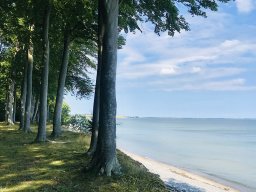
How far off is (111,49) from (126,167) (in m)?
4.01

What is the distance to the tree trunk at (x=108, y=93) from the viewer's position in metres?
13.4

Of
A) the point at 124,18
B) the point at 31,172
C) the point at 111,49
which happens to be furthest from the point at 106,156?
the point at 124,18

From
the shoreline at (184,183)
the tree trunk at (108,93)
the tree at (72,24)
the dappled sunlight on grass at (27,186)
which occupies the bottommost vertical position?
the shoreline at (184,183)

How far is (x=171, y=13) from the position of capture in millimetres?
17875

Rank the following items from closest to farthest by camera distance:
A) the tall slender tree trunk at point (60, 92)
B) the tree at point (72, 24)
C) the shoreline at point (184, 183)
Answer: the shoreline at point (184, 183), the tree at point (72, 24), the tall slender tree trunk at point (60, 92)

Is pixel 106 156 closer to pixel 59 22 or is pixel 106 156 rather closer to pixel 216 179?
pixel 59 22

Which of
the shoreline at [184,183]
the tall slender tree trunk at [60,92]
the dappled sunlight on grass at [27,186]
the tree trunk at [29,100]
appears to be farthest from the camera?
the tree trunk at [29,100]

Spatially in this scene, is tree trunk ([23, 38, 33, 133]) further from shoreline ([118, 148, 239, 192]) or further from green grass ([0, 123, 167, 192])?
green grass ([0, 123, 167, 192])

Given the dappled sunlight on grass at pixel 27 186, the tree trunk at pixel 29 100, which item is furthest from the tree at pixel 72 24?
the dappled sunlight on grass at pixel 27 186

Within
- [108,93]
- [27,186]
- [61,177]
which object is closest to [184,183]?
[108,93]

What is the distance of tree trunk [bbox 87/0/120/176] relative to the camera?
44.0 ft

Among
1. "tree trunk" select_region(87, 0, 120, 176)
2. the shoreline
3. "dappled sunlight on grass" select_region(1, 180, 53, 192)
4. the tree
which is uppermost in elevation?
the tree

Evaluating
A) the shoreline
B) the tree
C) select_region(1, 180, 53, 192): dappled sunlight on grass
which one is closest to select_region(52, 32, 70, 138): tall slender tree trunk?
the tree

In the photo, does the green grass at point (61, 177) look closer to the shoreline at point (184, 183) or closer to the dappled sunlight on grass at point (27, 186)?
the dappled sunlight on grass at point (27, 186)
